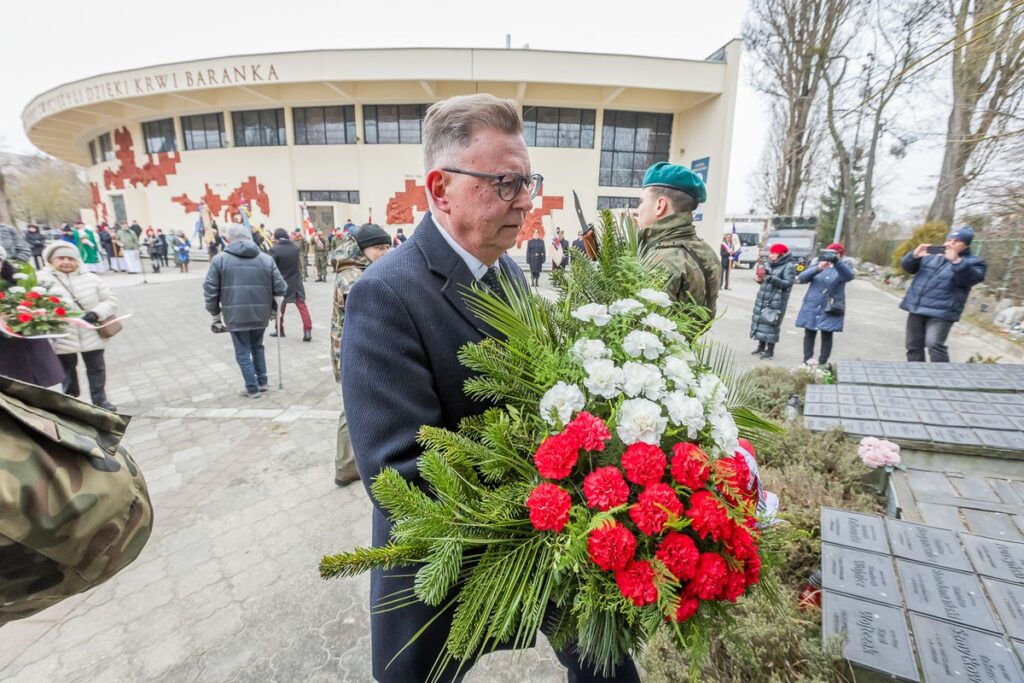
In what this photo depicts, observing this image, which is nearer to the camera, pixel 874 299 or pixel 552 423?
pixel 552 423

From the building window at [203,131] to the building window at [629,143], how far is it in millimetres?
19628

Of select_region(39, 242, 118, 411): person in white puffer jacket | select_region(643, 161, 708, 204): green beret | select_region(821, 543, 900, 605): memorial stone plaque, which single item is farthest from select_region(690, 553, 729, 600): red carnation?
select_region(39, 242, 118, 411): person in white puffer jacket

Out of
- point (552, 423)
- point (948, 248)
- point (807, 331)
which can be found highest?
point (948, 248)

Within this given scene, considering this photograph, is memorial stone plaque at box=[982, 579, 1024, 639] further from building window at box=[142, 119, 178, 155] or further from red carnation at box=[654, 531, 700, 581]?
building window at box=[142, 119, 178, 155]

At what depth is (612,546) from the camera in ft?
2.77

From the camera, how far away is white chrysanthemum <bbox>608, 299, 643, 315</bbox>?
3.60 feet

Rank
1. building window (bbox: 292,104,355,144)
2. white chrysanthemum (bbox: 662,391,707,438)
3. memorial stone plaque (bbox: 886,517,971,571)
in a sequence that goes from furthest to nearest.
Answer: building window (bbox: 292,104,355,144) < memorial stone plaque (bbox: 886,517,971,571) < white chrysanthemum (bbox: 662,391,707,438)

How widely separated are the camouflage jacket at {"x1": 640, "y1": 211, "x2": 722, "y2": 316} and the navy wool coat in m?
1.38

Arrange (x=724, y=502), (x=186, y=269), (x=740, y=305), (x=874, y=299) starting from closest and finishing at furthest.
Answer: (x=724, y=502)
(x=740, y=305)
(x=874, y=299)
(x=186, y=269)

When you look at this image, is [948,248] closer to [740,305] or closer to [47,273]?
[740,305]

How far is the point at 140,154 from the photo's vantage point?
2478 centimetres

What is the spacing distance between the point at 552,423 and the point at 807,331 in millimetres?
7202

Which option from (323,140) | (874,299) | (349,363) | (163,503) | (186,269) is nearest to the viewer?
(349,363)

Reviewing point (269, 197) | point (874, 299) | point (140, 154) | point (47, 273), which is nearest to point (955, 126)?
point (874, 299)
